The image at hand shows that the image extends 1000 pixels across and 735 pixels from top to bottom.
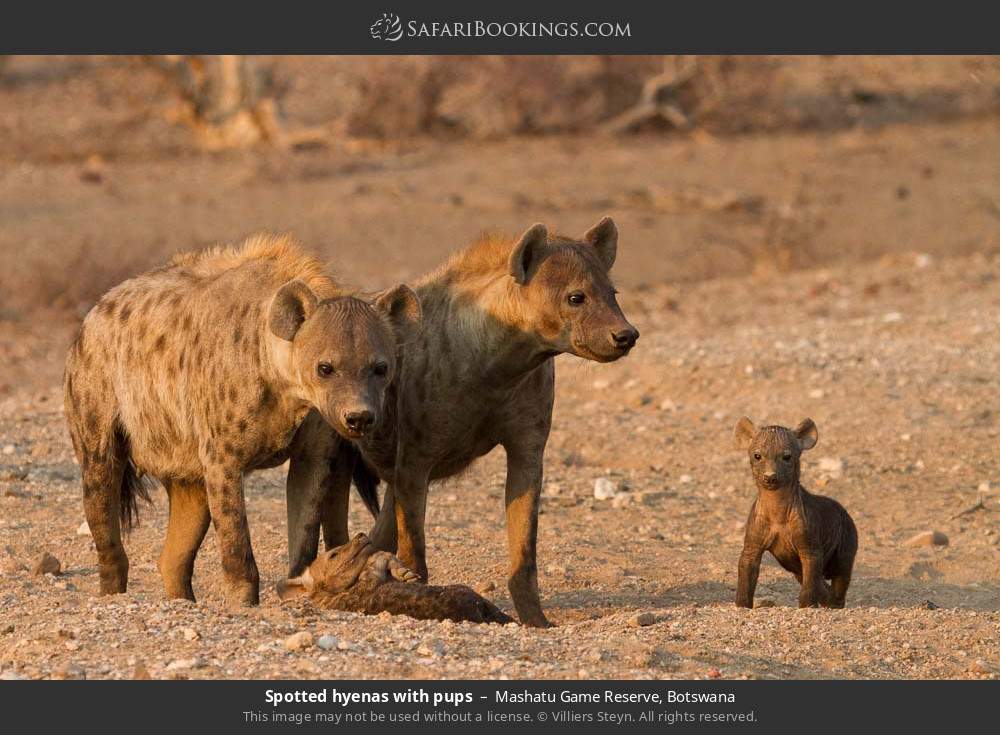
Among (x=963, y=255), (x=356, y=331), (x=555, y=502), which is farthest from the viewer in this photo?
(x=963, y=255)

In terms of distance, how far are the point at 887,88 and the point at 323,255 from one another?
15.1 metres

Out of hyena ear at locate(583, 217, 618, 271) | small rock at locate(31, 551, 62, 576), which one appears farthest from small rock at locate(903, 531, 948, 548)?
small rock at locate(31, 551, 62, 576)

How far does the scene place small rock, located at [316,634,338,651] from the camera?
187 inches

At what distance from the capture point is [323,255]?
19.0ft

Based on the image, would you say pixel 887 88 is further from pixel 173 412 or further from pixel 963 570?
pixel 173 412

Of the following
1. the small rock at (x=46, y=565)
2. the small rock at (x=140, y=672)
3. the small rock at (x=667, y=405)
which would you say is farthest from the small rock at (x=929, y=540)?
the small rock at (x=140, y=672)

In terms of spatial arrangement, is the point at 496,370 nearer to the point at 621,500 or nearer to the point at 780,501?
the point at 780,501

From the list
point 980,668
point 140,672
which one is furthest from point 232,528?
point 980,668

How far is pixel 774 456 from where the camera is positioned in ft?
20.0

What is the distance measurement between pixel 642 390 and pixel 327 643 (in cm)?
442

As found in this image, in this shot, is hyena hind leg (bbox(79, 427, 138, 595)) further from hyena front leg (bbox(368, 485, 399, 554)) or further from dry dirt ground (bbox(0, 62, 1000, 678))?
hyena front leg (bbox(368, 485, 399, 554))

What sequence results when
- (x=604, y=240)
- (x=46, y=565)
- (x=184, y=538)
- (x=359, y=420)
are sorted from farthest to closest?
(x=46, y=565) < (x=184, y=538) < (x=604, y=240) < (x=359, y=420)
